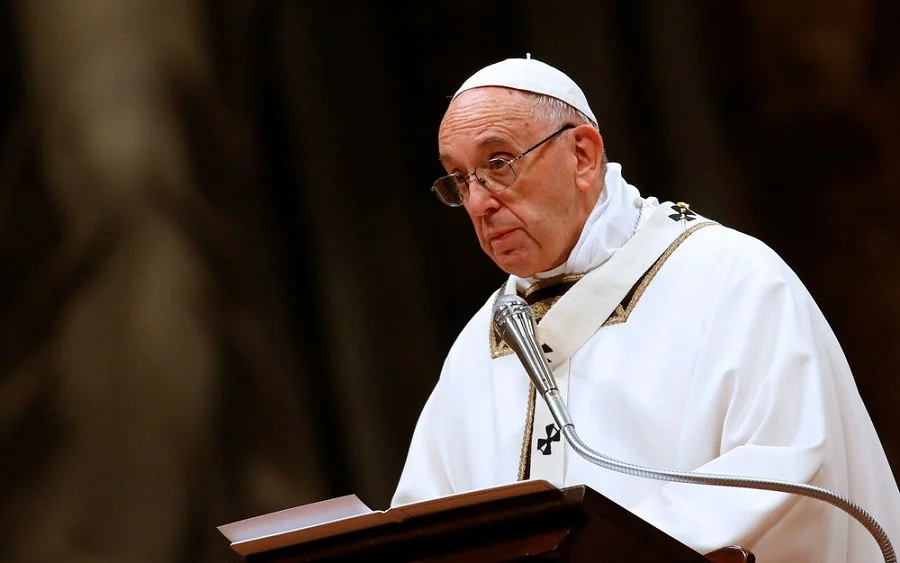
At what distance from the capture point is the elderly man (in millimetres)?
3016

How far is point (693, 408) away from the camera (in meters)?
3.29

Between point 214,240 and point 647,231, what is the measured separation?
2282mm

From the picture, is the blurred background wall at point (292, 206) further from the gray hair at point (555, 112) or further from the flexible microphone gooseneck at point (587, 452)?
the flexible microphone gooseneck at point (587, 452)

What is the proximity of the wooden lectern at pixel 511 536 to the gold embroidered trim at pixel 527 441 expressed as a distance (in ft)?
4.09

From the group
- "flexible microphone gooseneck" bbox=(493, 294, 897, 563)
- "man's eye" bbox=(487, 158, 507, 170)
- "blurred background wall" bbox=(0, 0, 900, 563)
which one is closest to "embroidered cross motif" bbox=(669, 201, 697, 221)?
"man's eye" bbox=(487, 158, 507, 170)

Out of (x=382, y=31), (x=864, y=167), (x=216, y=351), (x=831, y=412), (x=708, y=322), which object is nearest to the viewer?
(x=831, y=412)

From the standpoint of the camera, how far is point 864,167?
4961 millimetres

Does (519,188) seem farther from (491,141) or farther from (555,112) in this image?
(555,112)

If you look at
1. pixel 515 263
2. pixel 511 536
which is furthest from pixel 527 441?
pixel 511 536

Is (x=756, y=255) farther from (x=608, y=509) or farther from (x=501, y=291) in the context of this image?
(x=608, y=509)

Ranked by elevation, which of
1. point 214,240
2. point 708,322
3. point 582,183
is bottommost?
point 214,240

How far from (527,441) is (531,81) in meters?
1.03

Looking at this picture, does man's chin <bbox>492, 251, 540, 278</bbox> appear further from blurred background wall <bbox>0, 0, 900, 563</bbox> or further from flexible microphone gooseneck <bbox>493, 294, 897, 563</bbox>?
blurred background wall <bbox>0, 0, 900, 563</bbox>

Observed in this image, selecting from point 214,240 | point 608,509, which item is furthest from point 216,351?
point 608,509
